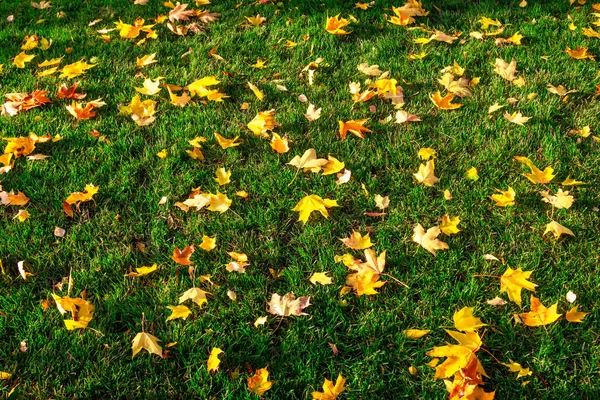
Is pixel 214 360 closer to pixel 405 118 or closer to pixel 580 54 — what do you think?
pixel 405 118

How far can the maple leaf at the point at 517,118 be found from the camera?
9.36ft

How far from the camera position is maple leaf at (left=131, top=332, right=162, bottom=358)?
190 centimetres

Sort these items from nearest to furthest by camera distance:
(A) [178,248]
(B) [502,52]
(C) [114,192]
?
(A) [178,248], (C) [114,192], (B) [502,52]

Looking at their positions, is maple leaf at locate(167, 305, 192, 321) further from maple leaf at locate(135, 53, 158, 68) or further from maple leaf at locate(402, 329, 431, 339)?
maple leaf at locate(135, 53, 158, 68)

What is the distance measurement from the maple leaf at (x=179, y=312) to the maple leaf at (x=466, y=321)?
3.23 feet

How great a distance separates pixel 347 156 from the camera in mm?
2719

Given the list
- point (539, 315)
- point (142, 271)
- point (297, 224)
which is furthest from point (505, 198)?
point (142, 271)

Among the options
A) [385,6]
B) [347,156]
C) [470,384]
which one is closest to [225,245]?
[347,156]

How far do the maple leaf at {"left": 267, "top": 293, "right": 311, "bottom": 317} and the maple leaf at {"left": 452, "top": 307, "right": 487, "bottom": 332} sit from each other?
1.78ft

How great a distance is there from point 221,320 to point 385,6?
288cm

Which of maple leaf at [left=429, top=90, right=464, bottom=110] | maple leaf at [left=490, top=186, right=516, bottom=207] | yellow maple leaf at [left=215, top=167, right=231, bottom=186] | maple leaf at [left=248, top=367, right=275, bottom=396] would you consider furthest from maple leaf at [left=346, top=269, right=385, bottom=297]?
maple leaf at [left=429, top=90, right=464, bottom=110]

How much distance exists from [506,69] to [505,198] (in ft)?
A: 3.80

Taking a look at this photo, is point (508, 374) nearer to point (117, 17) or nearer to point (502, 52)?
point (502, 52)

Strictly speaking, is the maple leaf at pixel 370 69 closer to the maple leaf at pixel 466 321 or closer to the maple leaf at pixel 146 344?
the maple leaf at pixel 466 321
